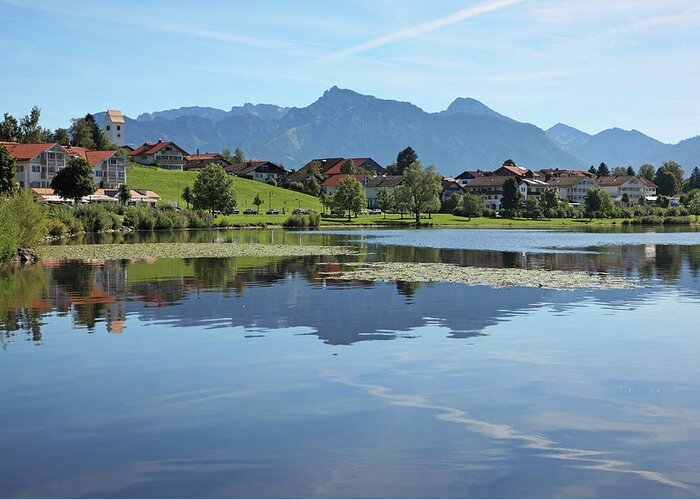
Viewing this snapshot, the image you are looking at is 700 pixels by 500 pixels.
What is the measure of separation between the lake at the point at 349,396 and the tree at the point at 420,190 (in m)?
153

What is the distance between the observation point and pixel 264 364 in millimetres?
21453

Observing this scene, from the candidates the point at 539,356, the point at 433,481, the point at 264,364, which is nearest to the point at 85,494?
the point at 433,481

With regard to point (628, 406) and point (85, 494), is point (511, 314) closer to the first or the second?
point (628, 406)

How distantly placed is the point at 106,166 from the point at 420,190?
79686mm

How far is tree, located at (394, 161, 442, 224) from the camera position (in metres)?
188

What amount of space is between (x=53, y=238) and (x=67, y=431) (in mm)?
85286

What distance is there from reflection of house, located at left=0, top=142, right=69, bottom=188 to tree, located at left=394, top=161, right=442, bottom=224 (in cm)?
8177

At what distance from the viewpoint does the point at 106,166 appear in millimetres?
191500

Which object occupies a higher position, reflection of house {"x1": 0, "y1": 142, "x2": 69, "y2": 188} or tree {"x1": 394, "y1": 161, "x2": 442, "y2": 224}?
reflection of house {"x1": 0, "y1": 142, "x2": 69, "y2": 188}

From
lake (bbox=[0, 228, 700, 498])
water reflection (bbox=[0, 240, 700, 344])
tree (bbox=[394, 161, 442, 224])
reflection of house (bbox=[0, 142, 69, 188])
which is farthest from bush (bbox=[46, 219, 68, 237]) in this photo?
tree (bbox=[394, 161, 442, 224])

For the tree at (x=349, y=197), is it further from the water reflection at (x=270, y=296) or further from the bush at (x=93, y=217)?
the water reflection at (x=270, y=296)

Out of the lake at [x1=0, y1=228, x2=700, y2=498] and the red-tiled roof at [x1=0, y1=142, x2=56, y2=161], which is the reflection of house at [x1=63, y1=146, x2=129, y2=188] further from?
the lake at [x1=0, y1=228, x2=700, y2=498]

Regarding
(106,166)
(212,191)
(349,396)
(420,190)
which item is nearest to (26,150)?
(106,166)

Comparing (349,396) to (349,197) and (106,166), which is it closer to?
(349,197)
